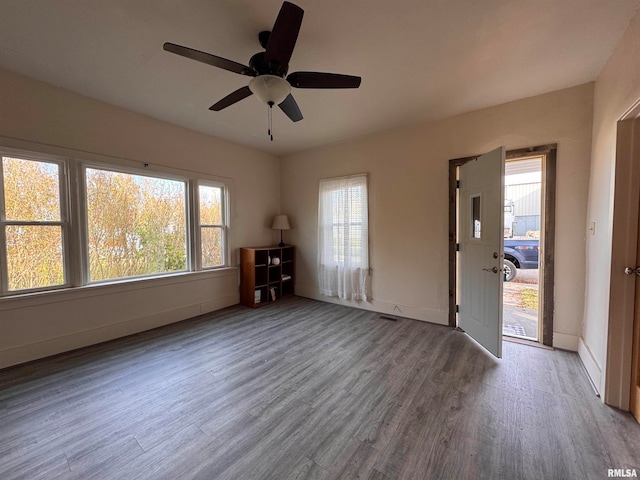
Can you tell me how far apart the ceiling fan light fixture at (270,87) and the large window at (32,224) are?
2481mm

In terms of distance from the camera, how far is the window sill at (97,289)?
2.45 m

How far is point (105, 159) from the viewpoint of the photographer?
116 inches

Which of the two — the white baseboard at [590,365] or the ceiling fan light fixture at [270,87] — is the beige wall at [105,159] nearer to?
the ceiling fan light fixture at [270,87]

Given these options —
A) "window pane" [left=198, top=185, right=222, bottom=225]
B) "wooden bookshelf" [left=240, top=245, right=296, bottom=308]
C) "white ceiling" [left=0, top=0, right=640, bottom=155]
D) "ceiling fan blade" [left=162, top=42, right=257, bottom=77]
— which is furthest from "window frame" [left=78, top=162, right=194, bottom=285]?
"ceiling fan blade" [left=162, top=42, right=257, bottom=77]

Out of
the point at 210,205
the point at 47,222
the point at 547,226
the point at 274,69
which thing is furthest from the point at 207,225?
the point at 547,226

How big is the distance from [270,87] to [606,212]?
9.23ft

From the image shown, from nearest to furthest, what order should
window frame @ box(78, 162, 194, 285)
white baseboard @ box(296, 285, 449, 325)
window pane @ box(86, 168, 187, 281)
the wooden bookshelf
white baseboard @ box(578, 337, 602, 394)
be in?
white baseboard @ box(578, 337, 602, 394) < window frame @ box(78, 162, 194, 285) < window pane @ box(86, 168, 187, 281) < white baseboard @ box(296, 285, 449, 325) < the wooden bookshelf

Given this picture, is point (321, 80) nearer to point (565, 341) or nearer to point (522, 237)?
point (565, 341)

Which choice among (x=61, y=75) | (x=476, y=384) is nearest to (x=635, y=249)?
(x=476, y=384)

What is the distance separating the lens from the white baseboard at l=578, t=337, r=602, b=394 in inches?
79.3

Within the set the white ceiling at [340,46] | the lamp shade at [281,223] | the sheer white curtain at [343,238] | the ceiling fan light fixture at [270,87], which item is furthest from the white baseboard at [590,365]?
the lamp shade at [281,223]

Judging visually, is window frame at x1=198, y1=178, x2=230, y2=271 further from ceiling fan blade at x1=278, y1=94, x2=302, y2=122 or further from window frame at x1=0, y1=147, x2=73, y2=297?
ceiling fan blade at x1=278, y1=94, x2=302, y2=122

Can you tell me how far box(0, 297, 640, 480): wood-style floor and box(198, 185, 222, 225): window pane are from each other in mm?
1922

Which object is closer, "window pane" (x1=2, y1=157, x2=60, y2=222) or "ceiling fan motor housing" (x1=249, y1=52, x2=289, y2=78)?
"ceiling fan motor housing" (x1=249, y1=52, x2=289, y2=78)
